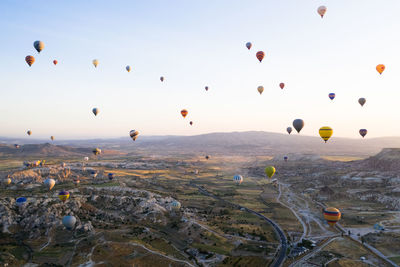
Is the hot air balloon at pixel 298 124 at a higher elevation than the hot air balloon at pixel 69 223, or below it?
higher

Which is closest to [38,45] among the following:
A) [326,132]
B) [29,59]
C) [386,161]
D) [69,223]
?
[29,59]

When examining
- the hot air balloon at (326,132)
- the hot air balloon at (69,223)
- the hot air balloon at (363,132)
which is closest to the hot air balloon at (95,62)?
the hot air balloon at (69,223)

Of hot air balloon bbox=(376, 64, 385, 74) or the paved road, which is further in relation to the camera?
hot air balloon bbox=(376, 64, 385, 74)

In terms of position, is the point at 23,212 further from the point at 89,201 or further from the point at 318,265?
the point at 318,265

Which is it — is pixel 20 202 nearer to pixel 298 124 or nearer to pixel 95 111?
pixel 95 111

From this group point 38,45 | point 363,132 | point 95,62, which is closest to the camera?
point 38,45

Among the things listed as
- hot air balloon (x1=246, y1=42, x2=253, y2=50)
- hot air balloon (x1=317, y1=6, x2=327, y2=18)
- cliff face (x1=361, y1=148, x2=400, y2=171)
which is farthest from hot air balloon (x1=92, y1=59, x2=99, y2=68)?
cliff face (x1=361, y1=148, x2=400, y2=171)

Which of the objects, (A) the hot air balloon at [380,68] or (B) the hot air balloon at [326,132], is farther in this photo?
(A) the hot air balloon at [380,68]

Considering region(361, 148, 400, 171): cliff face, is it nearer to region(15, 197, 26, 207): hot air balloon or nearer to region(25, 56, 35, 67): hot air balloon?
region(15, 197, 26, 207): hot air balloon

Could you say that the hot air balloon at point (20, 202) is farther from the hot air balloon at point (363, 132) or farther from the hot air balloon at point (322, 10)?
the hot air balloon at point (363, 132)
